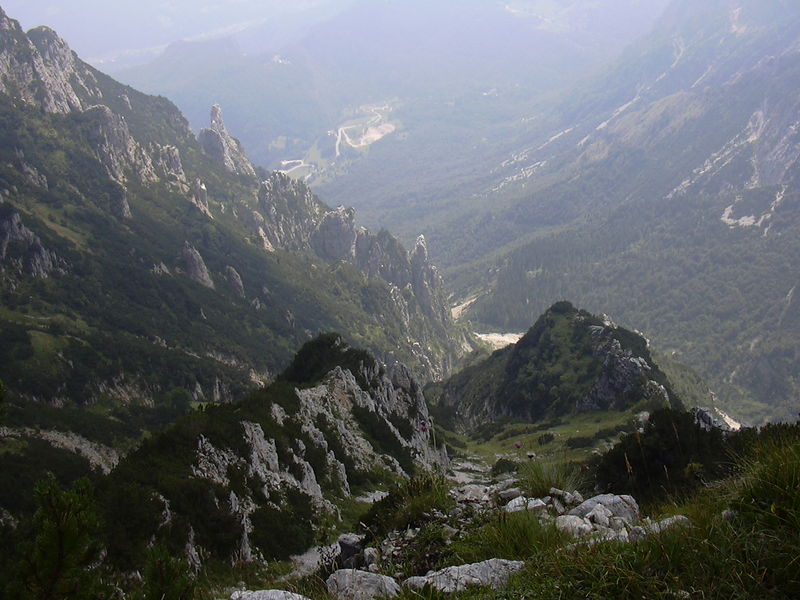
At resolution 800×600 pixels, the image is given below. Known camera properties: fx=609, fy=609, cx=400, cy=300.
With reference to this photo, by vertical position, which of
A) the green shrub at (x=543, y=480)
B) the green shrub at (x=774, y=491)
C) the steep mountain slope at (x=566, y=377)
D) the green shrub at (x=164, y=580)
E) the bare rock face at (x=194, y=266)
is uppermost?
the bare rock face at (x=194, y=266)

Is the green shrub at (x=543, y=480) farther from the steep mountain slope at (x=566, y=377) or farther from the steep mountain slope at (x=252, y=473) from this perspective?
the steep mountain slope at (x=566, y=377)

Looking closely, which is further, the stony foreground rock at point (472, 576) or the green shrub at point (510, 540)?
the green shrub at point (510, 540)

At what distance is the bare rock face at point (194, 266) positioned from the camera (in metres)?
191

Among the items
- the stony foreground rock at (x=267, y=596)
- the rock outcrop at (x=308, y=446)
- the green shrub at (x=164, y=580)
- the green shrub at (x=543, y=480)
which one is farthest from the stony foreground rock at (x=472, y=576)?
the rock outcrop at (x=308, y=446)

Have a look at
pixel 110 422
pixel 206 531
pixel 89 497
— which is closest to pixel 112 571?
pixel 206 531

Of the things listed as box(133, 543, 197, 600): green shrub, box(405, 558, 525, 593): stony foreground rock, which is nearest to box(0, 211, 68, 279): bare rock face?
box(133, 543, 197, 600): green shrub

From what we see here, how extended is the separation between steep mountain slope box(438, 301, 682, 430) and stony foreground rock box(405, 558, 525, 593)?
82.9 m

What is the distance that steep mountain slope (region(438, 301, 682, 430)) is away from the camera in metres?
96.2

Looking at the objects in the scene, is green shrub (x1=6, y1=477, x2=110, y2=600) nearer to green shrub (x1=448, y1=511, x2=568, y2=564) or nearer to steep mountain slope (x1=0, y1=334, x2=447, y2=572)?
steep mountain slope (x1=0, y1=334, x2=447, y2=572)

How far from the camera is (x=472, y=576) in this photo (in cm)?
837

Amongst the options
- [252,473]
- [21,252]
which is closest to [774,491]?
[252,473]

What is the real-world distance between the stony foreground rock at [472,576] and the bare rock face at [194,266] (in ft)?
631

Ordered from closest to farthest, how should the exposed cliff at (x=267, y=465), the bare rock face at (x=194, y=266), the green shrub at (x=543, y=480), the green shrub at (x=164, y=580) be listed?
the green shrub at (x=164, y=580), the green shrub at (x=543, y=480), the exposed cliff at (x=267, y=465), the bare rock face at (x=194, y=266)

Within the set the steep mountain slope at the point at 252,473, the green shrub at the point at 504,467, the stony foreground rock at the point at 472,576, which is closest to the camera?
the stony foreground rock at the point at 472,576
